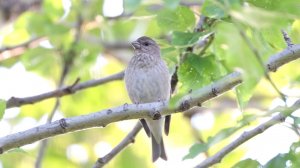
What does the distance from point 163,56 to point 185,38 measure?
0.89 m

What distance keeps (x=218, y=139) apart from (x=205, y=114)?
18.5ft

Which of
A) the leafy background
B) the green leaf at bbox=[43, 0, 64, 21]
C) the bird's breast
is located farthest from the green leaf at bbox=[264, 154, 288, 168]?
the green leaf at bbox=[43, 0, 64, 21]

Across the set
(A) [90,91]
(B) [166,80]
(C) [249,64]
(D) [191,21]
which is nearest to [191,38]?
(D) [191,21]

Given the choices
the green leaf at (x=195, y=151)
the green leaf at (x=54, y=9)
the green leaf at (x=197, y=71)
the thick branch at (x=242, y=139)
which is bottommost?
the thick branch at (x=242, y=139)

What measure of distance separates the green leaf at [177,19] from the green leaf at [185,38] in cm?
40

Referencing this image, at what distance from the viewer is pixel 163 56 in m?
5.21

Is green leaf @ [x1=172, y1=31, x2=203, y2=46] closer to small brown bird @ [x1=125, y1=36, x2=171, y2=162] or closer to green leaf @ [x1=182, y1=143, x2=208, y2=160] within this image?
green leaf @ [x1=182, y1=143, x2=208, y2=160]

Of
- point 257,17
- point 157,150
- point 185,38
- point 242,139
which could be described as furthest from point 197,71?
point 157,150

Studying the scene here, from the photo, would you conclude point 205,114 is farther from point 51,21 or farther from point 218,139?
point 218,139

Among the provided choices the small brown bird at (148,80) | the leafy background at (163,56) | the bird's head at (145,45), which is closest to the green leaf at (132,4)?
the leafy background at (163,56)

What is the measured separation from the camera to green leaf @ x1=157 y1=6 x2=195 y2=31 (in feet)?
15.6

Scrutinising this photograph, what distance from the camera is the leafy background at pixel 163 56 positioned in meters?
3.32

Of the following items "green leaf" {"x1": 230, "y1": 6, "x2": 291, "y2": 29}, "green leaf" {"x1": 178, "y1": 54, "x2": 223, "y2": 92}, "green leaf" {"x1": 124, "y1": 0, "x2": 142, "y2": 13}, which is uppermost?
"green leaf" {"x1": 124, "y1": 0, "x2": 142, "y2": 13}

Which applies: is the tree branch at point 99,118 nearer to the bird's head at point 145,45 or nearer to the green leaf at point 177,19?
the green leaf at point 177,19
